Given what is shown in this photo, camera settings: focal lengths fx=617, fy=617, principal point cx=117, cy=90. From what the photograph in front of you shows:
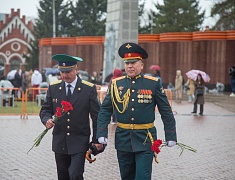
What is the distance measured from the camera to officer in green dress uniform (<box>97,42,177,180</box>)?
6672mm

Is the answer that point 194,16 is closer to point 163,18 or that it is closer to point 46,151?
point 163,18

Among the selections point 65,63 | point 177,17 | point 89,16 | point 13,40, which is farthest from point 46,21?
point 65,63

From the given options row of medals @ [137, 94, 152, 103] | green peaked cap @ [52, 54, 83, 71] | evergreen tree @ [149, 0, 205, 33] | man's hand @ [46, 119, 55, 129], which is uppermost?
evergreen tree @ [149, 0, 205, 33]

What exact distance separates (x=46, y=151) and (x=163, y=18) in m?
46.7

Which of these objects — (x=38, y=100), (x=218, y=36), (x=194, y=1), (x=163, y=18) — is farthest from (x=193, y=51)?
(x=194, y=1)

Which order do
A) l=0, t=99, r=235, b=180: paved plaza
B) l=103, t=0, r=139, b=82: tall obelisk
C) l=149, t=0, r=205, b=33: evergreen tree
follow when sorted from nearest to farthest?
l=0, t=99, r=235, b=180: paved plaza
l=103, t=0, r=139, b=82: tall obelisk
l=149, t=0, r=205, b=33: evergreen tree

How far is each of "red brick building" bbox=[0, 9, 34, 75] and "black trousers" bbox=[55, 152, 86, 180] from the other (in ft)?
243

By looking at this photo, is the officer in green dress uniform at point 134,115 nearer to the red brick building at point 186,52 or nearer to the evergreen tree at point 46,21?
the red brick building at point 186,52

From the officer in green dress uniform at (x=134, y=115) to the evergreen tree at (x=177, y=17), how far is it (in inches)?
1975

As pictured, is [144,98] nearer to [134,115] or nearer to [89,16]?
[134,115]

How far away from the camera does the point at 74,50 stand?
1784 inches

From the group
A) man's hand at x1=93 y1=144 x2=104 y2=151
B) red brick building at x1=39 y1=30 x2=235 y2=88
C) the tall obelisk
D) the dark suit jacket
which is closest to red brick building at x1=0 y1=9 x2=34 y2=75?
red brick building at x1=39 y1=30 x2=235 y2=88

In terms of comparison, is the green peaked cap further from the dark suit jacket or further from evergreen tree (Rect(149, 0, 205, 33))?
evergreen tree (Rect(149, 0, 205, 33))

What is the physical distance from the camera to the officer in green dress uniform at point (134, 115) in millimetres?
6672
